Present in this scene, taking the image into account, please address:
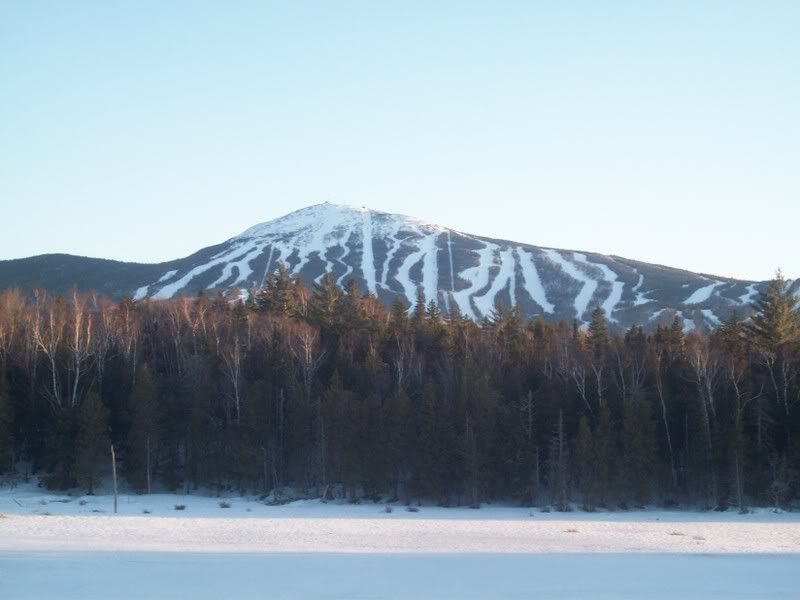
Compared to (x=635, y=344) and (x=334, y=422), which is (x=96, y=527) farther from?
(x=635, y=344)

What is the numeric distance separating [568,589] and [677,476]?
3209 cm

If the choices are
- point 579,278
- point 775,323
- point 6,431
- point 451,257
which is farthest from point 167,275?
point 775,323

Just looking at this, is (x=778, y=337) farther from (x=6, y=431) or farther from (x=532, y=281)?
(x=532, y=281)

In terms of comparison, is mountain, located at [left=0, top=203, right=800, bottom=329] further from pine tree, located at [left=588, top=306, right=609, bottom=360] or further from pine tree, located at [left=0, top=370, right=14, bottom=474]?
pine tree, located at [left=0, top=370, right=14, bottom=474]

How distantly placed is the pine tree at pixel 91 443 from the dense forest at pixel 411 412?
98mm

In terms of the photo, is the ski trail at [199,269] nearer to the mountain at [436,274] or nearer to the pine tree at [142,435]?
the mountain at [436,274]

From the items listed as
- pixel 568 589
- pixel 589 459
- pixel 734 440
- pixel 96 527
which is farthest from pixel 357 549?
pixel 734 440

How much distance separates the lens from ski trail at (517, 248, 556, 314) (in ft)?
454

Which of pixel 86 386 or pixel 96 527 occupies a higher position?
pixel 86 386

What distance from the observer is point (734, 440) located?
148 feet

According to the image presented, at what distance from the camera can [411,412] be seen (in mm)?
49062

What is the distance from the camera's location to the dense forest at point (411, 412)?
4644 cm

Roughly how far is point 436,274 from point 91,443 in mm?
109332

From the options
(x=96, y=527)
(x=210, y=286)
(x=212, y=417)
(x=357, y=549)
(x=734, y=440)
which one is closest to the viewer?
(x=357, y=549)
